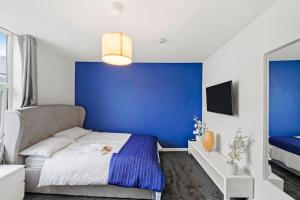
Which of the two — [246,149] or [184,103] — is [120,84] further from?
[246,149]

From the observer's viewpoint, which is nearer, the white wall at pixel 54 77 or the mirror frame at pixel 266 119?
the mirror frame at pixel 266 119

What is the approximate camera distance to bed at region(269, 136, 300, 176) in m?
1.61

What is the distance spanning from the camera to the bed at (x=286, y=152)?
1613 mm

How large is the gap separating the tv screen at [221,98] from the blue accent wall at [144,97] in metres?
1.05

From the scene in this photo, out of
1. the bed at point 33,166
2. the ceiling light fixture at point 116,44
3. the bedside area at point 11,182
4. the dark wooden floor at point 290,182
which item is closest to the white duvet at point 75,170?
the bed at point 33,166

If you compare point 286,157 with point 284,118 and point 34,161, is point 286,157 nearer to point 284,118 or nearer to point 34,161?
point 284,118

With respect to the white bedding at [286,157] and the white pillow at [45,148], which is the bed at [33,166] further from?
the white bedding at [286,157]

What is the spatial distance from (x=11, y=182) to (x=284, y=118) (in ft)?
10.8

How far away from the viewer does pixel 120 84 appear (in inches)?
175

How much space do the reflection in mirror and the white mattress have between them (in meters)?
3.06

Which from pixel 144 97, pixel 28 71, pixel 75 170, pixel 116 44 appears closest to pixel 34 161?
pixel 75 170

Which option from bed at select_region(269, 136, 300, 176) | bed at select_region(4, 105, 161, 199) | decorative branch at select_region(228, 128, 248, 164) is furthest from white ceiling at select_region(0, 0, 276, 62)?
decorative branch at select_region(228, 128, 248, 164)

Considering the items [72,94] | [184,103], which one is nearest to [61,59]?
[72,94]

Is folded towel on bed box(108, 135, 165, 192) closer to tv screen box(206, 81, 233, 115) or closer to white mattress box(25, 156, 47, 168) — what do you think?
white mattress box(25, 156, 47, 168)
